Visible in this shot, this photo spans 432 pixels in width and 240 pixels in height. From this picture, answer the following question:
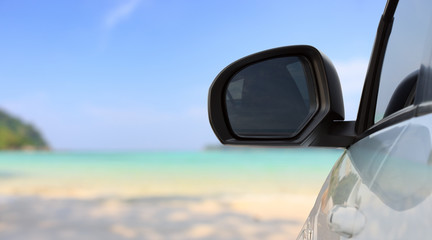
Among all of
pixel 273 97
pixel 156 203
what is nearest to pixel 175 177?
pixel 156 203

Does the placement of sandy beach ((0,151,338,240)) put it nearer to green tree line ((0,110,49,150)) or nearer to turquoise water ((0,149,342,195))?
turquoise water ((0,149,342,195))

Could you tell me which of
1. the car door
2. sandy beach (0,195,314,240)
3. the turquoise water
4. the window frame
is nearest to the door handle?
the car door

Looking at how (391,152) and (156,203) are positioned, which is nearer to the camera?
(391,152)

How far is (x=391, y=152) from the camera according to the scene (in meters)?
0.74

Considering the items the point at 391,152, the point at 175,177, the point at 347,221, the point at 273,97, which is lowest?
the point at 175,177

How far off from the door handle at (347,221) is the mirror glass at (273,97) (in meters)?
0.28

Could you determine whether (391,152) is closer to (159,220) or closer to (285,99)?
(285,99)

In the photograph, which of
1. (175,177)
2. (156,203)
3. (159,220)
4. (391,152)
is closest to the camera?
(391,152)

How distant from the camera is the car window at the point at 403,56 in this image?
0.79 m

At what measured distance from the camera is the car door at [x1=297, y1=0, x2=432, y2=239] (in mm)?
635

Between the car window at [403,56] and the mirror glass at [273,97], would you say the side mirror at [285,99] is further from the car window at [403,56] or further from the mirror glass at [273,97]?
the car window at [403,56]

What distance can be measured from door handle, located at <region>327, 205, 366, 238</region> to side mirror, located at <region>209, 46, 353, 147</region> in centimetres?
22

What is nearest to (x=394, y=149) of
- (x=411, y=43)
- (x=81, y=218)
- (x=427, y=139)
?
(x=427, y=139)

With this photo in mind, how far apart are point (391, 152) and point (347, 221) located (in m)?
0.14
